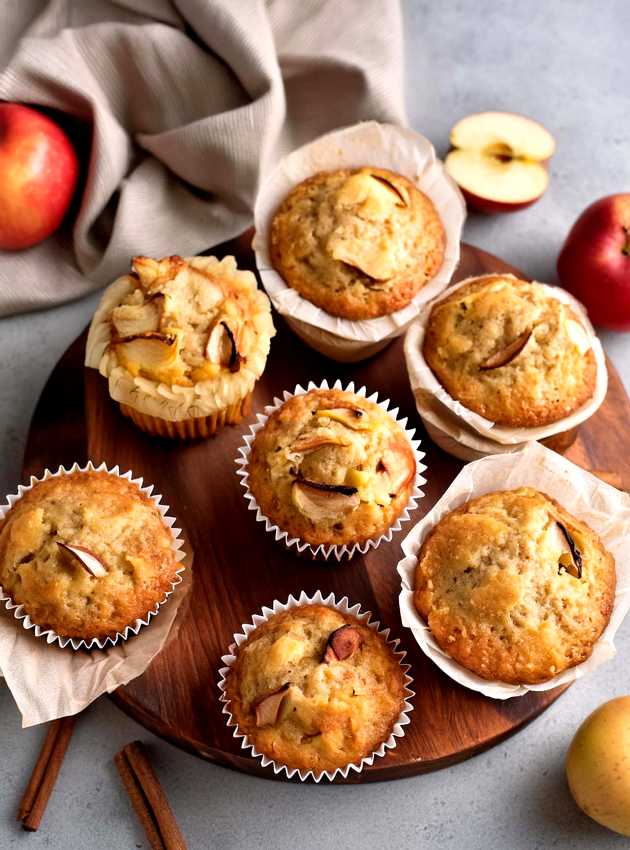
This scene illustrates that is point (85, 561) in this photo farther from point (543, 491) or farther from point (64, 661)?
point (543, 491)

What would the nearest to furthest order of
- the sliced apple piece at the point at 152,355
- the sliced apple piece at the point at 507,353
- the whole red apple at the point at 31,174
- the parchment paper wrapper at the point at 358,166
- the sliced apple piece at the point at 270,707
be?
the sliced apple piece at the point at 270,707 < the sliced apple piece at the point at 152,355 < the sliced apple piece at the point at 507,353 < the parchment paper wrapper at the point at 358,166 < the whole red apple at the point at 31,174

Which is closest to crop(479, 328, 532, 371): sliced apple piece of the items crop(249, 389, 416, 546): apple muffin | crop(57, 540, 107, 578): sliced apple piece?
crop(249, 389, 416, 546): apple muffin

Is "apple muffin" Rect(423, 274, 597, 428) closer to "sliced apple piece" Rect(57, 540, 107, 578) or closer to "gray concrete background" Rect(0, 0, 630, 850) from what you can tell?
"gray concrete background" Rect(0, 0, 630, 850)

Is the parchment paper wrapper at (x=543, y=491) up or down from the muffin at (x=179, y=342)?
down

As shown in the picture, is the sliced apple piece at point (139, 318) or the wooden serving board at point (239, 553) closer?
the wooden serving board at point (239, 553)

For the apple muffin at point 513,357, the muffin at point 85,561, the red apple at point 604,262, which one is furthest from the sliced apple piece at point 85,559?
the red apple at point 604,262

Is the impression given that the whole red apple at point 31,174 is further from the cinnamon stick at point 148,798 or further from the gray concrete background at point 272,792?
the cinnamon stick at point 148,798

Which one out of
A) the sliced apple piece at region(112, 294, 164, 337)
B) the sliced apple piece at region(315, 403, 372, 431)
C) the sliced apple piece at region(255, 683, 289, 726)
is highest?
the sliced apple piece at region(112, 294, 164, 337)
